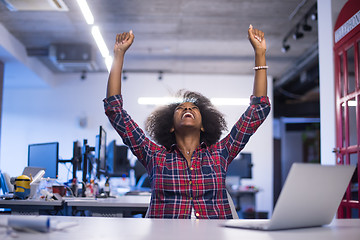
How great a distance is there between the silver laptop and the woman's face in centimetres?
95

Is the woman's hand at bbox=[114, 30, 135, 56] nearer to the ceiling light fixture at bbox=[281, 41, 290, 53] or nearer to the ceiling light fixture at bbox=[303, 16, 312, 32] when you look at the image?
the ceiling light fixture at bbox=[303, 16, 312, 32]

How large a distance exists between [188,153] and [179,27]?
15.7 feet

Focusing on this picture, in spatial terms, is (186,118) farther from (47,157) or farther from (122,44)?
(47,157)

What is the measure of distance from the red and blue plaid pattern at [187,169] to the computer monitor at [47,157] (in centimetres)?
191

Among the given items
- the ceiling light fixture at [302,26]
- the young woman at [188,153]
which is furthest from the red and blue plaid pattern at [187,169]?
the ceiling light fixture at [302,26]

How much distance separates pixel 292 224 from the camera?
1363 millimetres

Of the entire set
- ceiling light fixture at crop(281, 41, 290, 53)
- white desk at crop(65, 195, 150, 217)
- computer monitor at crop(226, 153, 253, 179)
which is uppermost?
ceiling light fixture at crop(281, 41, 290, 53)

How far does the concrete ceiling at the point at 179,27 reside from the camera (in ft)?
19.9

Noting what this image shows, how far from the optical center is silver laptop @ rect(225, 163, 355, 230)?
126 cm

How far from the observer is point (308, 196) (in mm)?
1338

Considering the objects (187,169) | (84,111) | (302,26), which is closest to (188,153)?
(187,169)

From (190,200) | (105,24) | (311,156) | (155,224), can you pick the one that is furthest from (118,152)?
(311,156)

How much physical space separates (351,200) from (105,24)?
173 inches

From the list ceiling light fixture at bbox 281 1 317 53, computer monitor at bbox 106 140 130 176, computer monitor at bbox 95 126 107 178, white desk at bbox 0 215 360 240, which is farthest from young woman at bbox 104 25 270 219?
ceiling light fixture at bbox 281 1 317 53
